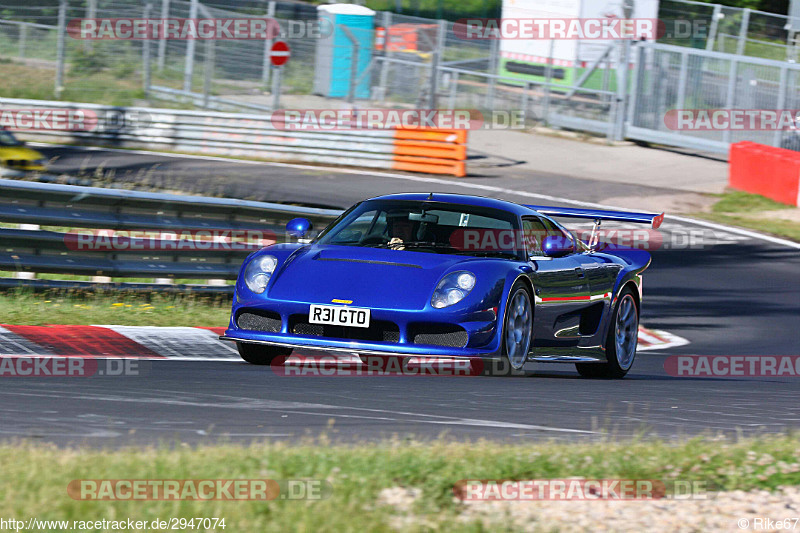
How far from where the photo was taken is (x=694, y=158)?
87.8ft

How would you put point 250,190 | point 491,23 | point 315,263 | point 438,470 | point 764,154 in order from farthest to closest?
1. point 491,23
2. point 764,154
3. point 250,190
4. point 315,263
5. point 438,470

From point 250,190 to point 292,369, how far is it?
480 inches

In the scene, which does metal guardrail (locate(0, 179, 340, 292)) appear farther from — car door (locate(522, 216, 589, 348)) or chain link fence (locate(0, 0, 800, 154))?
chain link fence (locate(0, 0, 800, 154))

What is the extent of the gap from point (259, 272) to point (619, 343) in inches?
117

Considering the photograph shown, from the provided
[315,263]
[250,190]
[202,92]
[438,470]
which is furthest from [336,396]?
[202,92]

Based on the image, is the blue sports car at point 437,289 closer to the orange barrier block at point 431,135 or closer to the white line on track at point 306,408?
the white line on track at point 306,408

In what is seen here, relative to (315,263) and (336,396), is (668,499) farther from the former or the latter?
(315,263)

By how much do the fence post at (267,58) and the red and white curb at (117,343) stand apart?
63.0 feet

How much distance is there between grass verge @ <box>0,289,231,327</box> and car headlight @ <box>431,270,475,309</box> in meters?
2.84

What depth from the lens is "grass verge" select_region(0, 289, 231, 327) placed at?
28.2ft

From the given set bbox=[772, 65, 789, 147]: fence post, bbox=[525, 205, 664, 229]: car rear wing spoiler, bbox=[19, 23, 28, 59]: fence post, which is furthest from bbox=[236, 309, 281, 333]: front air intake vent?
bbox=[19, 23, 28, 59]: fence post

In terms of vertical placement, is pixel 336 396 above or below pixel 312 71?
below

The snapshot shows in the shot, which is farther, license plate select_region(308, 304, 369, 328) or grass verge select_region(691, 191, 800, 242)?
grass verge select_region(691, 191, 800, 242)

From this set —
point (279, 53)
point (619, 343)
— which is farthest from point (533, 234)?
point (279, 53)
